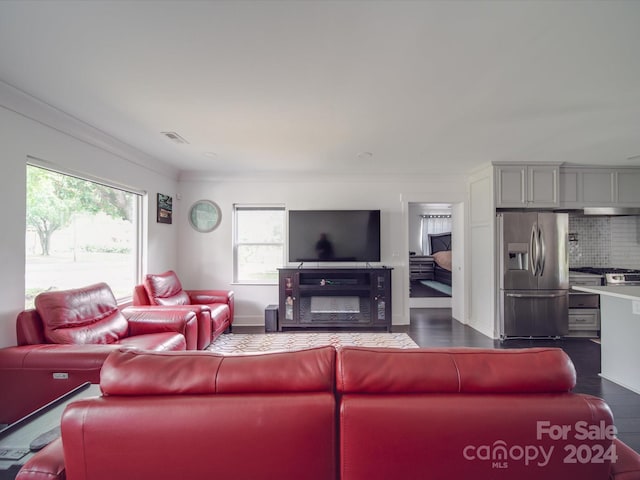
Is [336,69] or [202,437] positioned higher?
[336,69]

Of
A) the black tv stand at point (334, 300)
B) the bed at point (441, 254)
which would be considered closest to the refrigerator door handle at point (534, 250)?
the black tv stand at point (334, 300)

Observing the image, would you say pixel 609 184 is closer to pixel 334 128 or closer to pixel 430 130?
pixel 430 130

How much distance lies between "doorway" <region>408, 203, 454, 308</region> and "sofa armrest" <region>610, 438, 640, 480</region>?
5437 mm

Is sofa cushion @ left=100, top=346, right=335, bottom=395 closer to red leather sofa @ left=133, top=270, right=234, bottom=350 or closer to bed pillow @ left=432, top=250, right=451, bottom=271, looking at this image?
red leather sofa @ left=133, top=270, right=234, bottom=350

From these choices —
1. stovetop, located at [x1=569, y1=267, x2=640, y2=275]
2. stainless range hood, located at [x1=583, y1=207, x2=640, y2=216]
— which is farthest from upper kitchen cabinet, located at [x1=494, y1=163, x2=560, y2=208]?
stovetop, located at [x1=569, y1=267, x2=640, y2=275]

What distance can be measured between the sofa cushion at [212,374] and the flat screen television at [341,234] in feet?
11.6

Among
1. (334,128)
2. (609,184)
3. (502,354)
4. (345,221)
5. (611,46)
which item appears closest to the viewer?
(502,354)

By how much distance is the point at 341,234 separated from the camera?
4.51 meters

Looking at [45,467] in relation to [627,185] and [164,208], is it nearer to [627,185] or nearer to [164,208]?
[164,208]

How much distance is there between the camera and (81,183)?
296 centimetres

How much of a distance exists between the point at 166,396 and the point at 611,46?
2.83m

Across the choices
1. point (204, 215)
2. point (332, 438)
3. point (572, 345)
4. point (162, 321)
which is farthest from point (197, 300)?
point (572, 345)

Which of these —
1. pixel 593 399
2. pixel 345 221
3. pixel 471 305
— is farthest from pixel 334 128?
pixel 471 305

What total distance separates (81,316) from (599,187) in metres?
6.50
